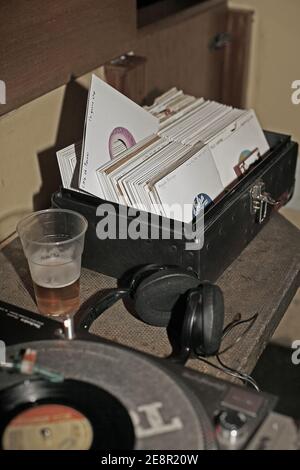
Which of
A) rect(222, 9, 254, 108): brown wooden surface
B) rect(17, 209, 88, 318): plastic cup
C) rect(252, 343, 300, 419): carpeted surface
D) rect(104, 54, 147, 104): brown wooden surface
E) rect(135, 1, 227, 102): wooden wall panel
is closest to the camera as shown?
rect(17, 209, 88, 318): plastic cup

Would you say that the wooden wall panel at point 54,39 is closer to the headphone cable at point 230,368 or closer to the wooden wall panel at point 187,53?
the wooden wall panel at point 187,53

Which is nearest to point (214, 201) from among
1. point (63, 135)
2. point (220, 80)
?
point (63, 135)

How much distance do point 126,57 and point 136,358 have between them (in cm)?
87

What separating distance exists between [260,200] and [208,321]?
35 cm

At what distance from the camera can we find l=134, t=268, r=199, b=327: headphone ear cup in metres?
0.97

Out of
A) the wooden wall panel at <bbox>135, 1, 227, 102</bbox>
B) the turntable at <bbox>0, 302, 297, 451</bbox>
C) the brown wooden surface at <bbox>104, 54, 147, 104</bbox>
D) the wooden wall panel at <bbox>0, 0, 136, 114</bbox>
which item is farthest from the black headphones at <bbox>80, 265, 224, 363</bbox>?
the wooden wall panel at <bbox>135, 1, 227, 102</bbox>

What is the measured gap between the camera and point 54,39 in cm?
125

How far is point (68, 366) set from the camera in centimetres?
80

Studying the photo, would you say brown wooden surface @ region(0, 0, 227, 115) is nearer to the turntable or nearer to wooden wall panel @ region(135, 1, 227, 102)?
wooden wall panel @ region(135, 1, 227, 102)

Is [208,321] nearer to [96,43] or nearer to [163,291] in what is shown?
[163,291]

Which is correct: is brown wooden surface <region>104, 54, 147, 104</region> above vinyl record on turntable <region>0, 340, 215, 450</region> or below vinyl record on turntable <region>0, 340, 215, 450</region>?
above

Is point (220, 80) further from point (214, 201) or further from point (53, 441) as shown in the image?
point (53, 441)

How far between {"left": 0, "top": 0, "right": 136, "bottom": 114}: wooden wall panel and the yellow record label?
0.62 meters

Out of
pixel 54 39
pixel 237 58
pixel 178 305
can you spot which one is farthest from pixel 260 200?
pixel 237 58
